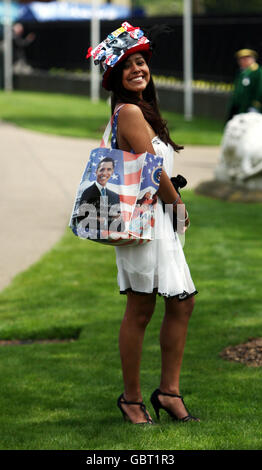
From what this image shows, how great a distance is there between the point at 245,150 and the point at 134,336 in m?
8.98

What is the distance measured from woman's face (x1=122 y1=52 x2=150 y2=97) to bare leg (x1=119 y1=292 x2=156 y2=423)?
3.18 feet

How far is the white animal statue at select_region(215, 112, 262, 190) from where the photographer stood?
13.5 m

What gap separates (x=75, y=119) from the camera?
27828mm

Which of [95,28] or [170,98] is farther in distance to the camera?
[95,28]

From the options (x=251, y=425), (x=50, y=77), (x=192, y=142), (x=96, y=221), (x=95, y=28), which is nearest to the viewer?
(x=96, y=221)

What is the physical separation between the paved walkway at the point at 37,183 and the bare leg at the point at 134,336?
4.32 meters

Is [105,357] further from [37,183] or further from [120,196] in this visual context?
[37,183]

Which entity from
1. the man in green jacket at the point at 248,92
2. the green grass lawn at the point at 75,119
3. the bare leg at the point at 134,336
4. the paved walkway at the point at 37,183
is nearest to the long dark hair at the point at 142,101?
the bare leg at the point at 134,336

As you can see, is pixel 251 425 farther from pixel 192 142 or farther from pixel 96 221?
pixel 192 142

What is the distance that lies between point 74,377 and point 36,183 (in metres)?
9.78

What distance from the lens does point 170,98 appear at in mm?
30891

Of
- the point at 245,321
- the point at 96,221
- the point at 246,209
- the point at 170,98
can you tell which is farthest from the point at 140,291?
the point at 170,98

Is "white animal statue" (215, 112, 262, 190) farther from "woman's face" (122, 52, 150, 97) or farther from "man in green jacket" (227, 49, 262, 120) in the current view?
"woman's face" (122, 52, 150, 97)

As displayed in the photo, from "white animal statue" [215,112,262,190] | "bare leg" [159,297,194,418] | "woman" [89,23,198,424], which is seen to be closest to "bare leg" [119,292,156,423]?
"woman" [89,23,198,424]
